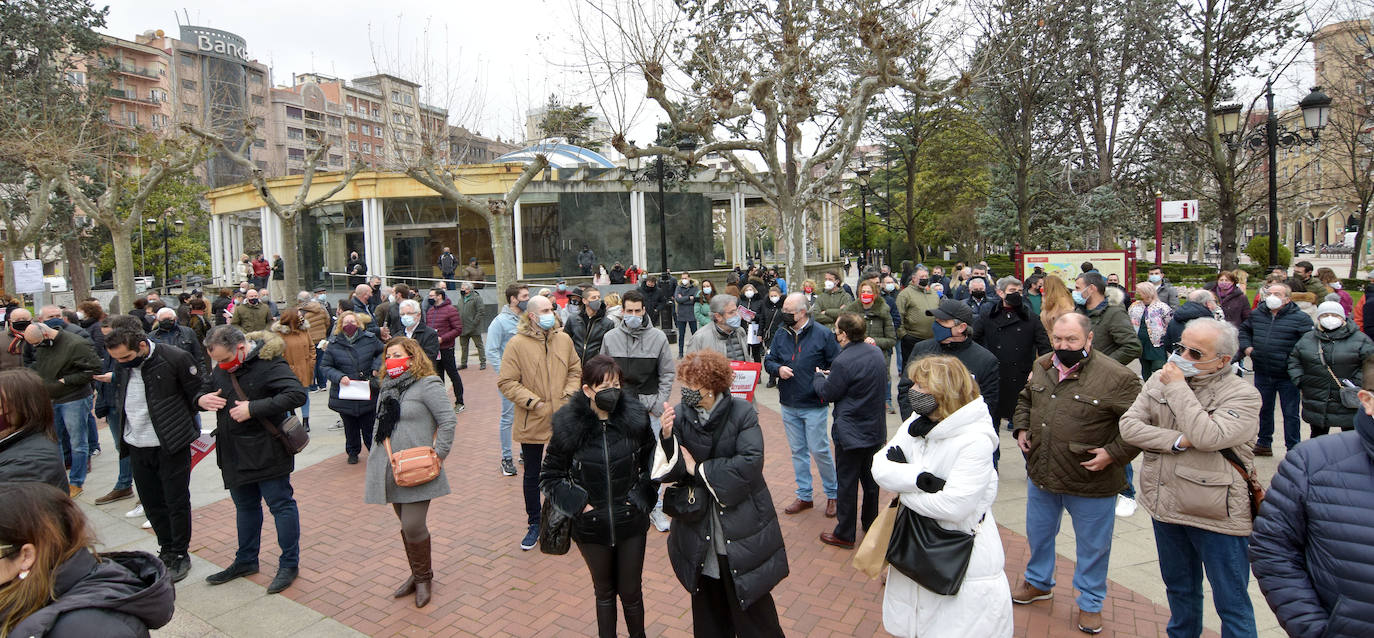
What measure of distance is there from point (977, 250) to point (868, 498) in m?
49.1

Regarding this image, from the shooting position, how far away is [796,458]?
6402 mm

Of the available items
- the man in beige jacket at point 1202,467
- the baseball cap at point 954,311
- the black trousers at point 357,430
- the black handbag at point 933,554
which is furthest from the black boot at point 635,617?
the black trousers at point 357,430

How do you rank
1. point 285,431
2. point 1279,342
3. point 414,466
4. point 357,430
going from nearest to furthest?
point 414,466 → point 285,431 → point 1279,342 → point 357,430

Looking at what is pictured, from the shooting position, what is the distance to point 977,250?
5078cm

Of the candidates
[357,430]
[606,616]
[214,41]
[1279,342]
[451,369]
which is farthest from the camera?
[214,41]

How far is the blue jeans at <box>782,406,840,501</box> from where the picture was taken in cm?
619

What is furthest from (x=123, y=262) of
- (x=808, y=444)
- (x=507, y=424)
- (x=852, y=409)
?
(x=852, y=409)

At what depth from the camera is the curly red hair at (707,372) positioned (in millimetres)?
3676

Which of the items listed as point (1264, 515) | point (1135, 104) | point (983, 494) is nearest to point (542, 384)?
point (983, 494)

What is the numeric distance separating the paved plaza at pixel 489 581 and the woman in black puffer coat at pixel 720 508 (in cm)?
89

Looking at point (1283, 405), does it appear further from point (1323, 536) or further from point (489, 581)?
point (489, 581)

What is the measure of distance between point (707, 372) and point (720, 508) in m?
0.66

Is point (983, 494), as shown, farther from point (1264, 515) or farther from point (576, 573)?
point (576, 573)

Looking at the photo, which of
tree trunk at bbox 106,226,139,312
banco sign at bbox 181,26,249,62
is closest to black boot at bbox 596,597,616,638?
tree trunk at bbox 106,226,139,312
